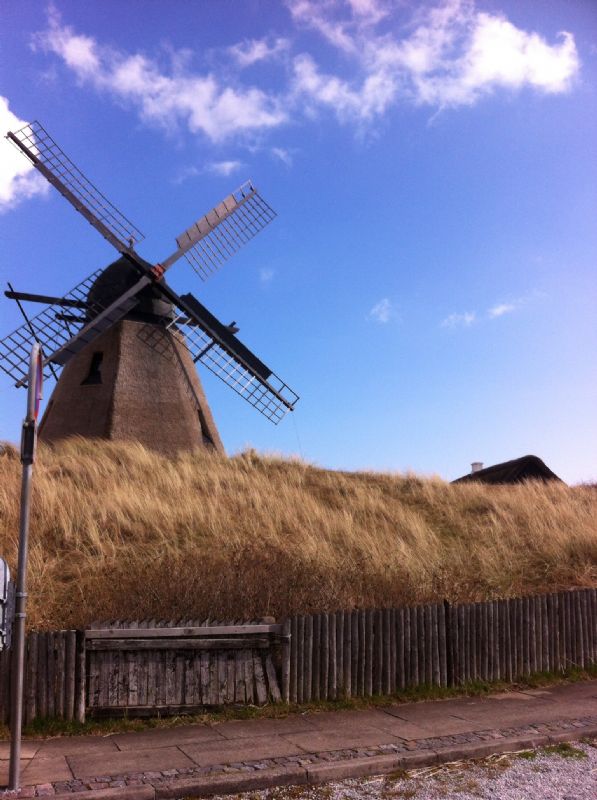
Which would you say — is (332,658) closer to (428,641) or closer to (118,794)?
(428,641)

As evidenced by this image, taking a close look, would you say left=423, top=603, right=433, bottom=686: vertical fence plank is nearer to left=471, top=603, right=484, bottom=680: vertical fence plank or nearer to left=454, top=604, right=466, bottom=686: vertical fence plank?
left=454, top=604, right=466, bottom=686: vertical fence plank

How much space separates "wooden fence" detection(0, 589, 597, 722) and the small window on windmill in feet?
51.8

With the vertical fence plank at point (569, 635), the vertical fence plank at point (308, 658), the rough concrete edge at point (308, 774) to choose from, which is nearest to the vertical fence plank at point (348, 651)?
the vertical fence plank at point (308, 658)

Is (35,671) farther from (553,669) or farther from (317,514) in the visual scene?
(317,514)

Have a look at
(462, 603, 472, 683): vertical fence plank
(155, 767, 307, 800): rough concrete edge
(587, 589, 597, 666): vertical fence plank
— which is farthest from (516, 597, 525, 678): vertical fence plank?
(155, 767, 307, 800): rough concrete edge

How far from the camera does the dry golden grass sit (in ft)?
31.9

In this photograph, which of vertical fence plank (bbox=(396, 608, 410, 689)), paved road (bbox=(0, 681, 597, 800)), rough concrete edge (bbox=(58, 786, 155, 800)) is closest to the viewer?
rough concrete edge (bbox=(58, 786, 155, 800))

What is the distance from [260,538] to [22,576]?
789 cm

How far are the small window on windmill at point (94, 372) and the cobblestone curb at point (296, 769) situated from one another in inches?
710

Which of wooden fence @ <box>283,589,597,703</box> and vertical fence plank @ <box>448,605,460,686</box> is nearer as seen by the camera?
wooden fence @ <box>283,589,597,703</box>

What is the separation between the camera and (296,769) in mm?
5883

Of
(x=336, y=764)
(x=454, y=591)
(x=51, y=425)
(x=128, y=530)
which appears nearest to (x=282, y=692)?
(x=336, y=764)

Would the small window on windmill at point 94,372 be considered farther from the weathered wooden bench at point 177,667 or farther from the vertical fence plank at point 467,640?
the vertical fence plank at point 467,640

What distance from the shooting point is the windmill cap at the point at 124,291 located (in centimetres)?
2303
